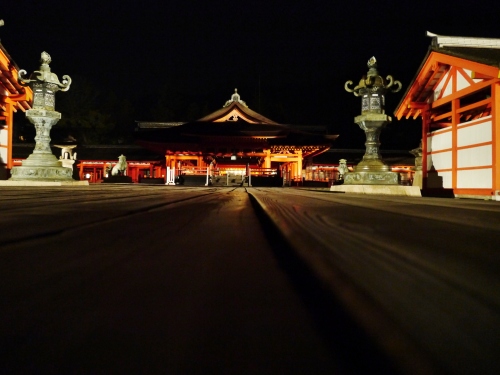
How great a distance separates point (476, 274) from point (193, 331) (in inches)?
12.9

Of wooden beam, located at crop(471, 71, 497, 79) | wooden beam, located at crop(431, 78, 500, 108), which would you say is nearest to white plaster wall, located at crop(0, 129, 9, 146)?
wooden beam, located at crop(431, 78, 500, 108)

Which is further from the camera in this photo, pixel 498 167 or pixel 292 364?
pixel 498 167

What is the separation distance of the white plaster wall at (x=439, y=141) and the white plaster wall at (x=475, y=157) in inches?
24.5

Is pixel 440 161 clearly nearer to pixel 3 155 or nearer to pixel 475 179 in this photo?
pixel 475 179

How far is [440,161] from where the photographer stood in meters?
8.40

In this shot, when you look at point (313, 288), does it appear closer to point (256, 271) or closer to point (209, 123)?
point (256, 271)

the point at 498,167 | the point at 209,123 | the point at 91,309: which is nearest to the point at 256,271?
the point at 91,309

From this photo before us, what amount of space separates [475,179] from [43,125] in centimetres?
872

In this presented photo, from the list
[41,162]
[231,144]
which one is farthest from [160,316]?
[231,144]

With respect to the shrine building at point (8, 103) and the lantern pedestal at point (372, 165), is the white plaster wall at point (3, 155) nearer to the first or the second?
the shrine building at point (8, 103)

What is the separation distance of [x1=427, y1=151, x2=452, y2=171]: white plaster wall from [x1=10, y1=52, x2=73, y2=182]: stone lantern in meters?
8.13

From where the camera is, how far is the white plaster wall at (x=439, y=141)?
26.6 feet

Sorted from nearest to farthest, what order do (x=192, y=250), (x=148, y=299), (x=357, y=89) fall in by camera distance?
(x=148, y=299) < (x=192, y=250) < (x=357, y=89)

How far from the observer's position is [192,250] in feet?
2.01
